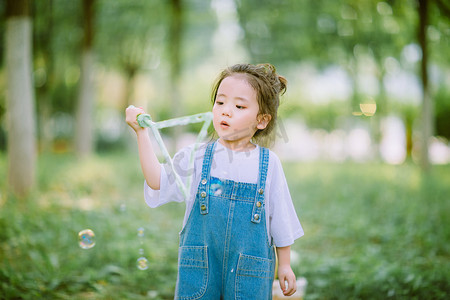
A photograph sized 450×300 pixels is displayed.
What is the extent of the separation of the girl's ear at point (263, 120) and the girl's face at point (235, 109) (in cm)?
3

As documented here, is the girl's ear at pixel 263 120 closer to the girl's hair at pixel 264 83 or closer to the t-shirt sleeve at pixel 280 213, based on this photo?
the girl's hair at pixel 264 83

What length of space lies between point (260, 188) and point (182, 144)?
1112 centimetres

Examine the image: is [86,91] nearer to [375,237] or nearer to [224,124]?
[375,237]

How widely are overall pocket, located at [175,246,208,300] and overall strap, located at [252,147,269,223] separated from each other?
0.92 feet

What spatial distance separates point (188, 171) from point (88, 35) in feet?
30.4

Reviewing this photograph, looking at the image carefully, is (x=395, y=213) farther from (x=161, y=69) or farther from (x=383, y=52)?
(x=161, y=69)

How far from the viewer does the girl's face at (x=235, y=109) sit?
1.82 metres

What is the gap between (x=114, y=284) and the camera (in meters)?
3.33

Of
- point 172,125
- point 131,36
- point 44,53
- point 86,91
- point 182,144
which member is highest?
point 131,36

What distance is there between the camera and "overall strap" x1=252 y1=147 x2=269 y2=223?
5.89 ft

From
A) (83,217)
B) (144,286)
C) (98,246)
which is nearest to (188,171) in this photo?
(144,286)

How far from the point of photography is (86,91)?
1022 cm

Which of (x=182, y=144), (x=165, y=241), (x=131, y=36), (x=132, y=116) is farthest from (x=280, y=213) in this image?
(x=131, y=36)

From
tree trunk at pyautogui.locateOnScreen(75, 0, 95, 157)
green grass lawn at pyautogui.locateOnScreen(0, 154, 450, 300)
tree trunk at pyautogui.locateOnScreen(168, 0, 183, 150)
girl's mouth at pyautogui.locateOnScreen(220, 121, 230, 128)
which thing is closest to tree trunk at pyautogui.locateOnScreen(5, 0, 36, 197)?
green grass lawn at pyautogui.locateOnScreen(0, 154, 450, 300)
